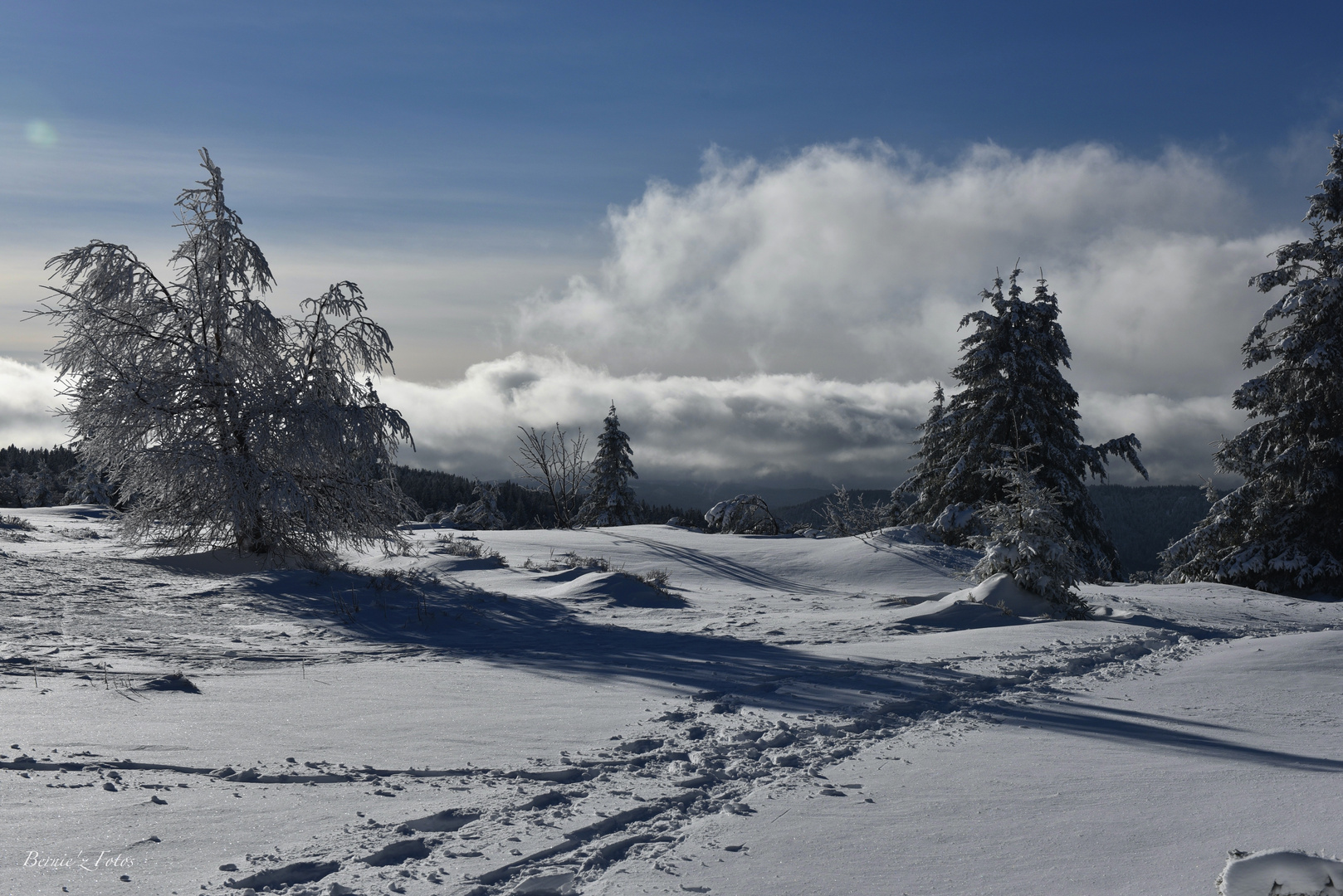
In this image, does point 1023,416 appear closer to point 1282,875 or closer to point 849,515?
point 849,515

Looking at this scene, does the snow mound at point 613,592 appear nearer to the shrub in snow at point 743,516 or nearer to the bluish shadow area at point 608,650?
the bluish shadow area at point 608,650

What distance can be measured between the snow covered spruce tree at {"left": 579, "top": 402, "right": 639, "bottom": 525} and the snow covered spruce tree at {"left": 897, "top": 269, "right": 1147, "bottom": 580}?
17.7 m

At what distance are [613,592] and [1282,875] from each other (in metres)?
9.23

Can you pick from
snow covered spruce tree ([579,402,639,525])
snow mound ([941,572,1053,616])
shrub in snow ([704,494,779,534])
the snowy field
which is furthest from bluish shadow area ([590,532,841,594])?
snow covered spruce tree ([579,402,639,525])

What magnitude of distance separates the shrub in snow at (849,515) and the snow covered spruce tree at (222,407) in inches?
651

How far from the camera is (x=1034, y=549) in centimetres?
1134

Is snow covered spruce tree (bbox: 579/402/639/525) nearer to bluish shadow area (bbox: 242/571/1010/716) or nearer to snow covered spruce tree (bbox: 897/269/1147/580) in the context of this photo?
snow covered spruce tree (bbox: 897/269/1147/580)

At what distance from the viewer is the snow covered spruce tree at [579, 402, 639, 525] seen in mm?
39281

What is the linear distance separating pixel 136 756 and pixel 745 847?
2.99 meters

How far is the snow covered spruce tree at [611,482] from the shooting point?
39.3 meters

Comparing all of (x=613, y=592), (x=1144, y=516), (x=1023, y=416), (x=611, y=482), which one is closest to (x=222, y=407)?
(x=613, y=592)

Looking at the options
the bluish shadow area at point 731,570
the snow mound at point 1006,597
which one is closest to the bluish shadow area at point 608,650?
the snow mound at point 1006,597

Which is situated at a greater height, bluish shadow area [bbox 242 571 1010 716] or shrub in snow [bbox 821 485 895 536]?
shrub in snow [bbox 821 485 895 536]

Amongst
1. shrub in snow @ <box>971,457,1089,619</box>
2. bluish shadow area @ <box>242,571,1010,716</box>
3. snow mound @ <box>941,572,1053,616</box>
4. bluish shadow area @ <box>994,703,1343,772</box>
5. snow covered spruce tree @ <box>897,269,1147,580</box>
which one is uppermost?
snow covered spruce tree @ <box>897,269,1147,580</box>
